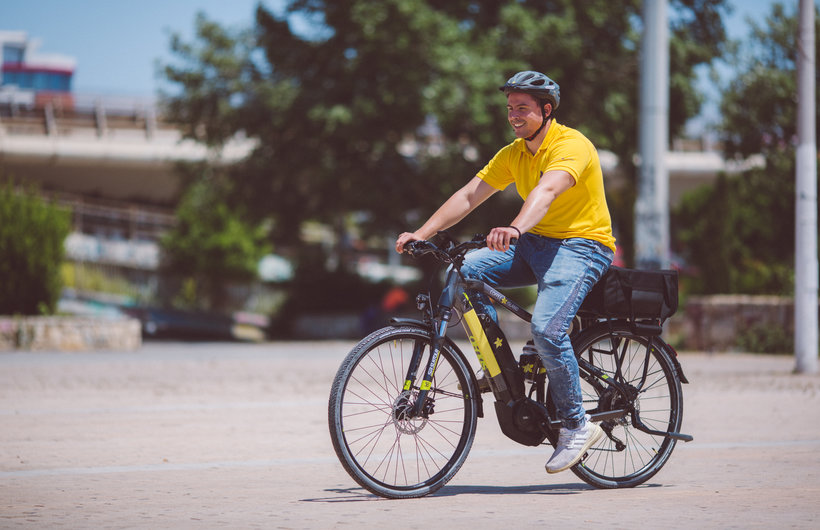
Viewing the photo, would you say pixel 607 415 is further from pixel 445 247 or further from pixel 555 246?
pixel 445 247

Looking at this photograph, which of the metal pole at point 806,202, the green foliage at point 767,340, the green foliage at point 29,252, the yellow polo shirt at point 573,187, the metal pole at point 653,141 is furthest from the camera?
the green foliage at point 29,252

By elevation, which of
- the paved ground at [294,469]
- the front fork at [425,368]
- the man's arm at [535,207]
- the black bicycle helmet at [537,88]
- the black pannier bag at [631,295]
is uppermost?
the black bicycle helmet at [537,88]

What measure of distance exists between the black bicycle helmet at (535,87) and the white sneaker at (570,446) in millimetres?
1507

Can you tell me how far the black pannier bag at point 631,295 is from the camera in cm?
595

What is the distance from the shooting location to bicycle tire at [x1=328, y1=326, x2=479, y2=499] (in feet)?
17.8

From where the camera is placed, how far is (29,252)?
61.7 feet

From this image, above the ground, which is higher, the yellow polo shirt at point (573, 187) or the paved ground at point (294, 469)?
the yellow polo shirt at point (573, 187)

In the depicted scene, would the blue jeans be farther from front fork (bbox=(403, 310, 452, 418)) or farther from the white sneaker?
front fork (bbox=(403, 310, 452, 418))

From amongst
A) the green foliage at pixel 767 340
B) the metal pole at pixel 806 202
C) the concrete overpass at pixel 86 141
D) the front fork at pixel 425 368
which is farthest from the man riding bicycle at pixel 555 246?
the concrete overpass at pixel 86 141

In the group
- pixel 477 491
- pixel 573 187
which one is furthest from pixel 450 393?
pixel 573 187

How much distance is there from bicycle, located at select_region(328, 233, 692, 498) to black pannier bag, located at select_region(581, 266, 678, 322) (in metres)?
0.10

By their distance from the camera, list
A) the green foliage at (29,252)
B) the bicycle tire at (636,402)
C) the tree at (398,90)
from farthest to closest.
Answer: the tree at (398,90) < the green foliage at (29,252) < the bicycle tire at (636,402)

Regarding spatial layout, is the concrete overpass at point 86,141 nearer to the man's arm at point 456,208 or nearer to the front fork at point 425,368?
the man's arm at point 456,208

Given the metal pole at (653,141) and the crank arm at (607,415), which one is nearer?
the crank arm at (607,415)
